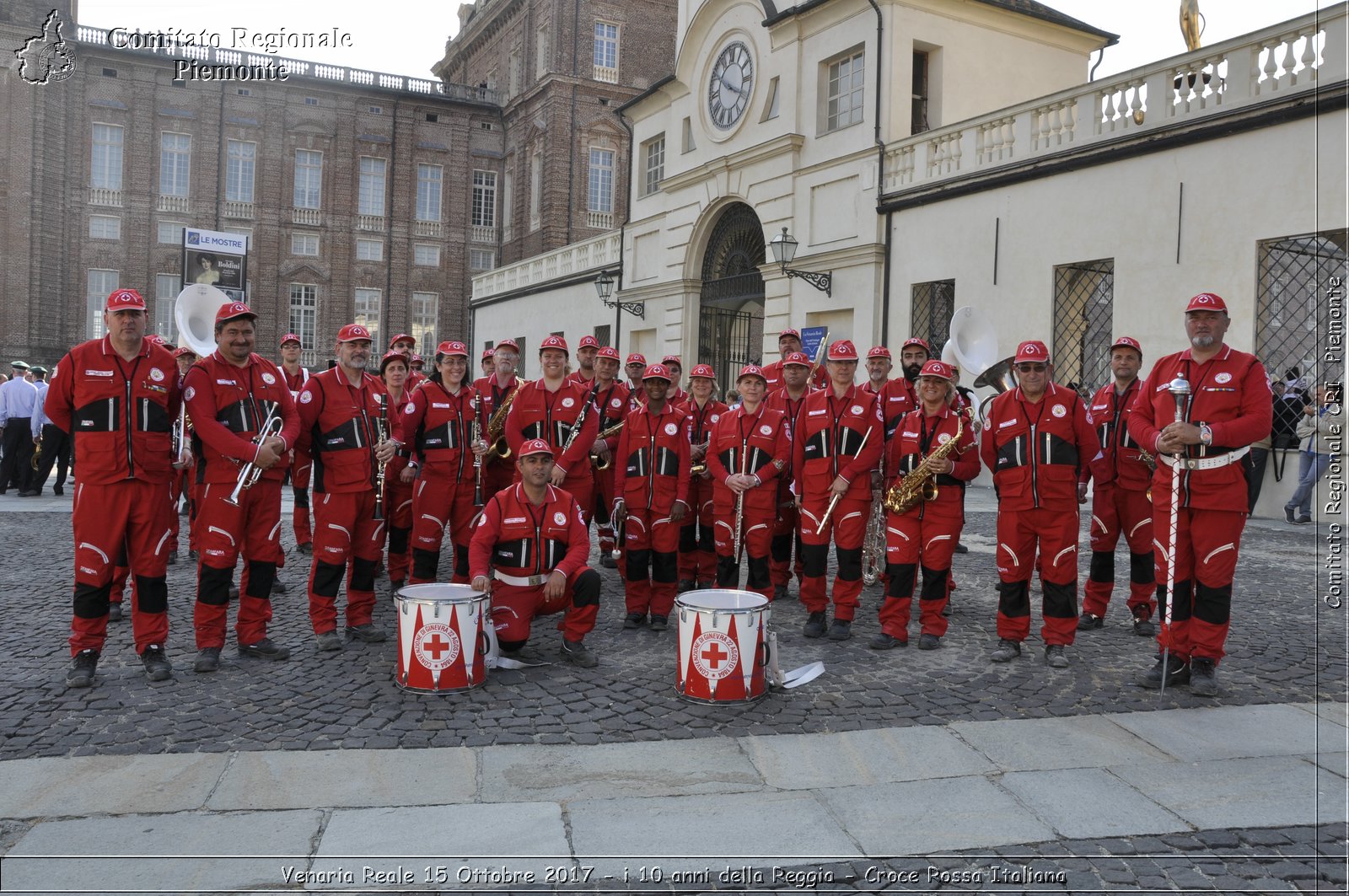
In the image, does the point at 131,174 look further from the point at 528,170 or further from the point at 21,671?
the point at 21,671

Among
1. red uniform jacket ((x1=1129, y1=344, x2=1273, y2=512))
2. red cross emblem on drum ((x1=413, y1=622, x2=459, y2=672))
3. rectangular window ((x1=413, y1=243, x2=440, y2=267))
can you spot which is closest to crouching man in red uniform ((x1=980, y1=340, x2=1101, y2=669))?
red uniform jacket ((x1=1129, y1=344, x2=1273, y2=512))

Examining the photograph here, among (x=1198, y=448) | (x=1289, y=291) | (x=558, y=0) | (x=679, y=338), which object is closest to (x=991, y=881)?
(x=1198, y=448)

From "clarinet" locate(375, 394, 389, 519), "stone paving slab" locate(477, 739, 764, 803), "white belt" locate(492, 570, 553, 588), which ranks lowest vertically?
"stone paving slab" locate(477, 739, 764, 803)

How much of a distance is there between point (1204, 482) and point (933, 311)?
12.5 m

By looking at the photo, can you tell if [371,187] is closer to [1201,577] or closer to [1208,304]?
[1208,304]

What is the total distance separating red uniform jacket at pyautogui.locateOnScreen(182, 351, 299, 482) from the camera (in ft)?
19.2

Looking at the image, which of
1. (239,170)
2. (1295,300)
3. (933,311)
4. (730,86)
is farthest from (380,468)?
(239,170)

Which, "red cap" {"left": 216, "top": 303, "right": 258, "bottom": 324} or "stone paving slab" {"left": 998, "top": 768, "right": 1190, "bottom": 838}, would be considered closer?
"stone paving slab" {"left": 998, "top": 768, "right": 1190, "bottom": 838}

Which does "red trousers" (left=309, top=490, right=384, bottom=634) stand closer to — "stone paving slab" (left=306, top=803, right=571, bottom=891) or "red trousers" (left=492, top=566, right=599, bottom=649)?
"red trousers" (left=492, top=566, right=599, bottom=649)

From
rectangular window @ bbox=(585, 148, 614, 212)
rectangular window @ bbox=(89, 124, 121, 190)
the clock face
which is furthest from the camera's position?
rectangular window @ bbox=(585, 148, 614, 212)

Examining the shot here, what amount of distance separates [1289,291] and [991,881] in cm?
1205

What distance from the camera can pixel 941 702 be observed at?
18.0 ft

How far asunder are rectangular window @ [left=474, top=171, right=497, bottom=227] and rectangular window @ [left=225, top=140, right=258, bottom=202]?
997 cm

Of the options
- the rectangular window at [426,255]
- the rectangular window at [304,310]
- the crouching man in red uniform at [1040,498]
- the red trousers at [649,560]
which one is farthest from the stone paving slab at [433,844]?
the rectangular window at [426,255]
